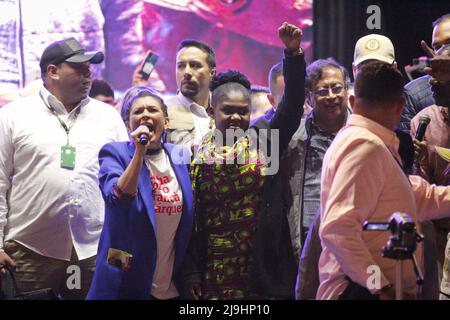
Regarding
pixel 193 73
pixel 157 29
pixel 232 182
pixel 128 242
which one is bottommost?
pixel 128 242

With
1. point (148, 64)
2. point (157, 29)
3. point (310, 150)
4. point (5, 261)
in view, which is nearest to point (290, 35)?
point (310, 150)

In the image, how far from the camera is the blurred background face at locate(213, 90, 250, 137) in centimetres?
351

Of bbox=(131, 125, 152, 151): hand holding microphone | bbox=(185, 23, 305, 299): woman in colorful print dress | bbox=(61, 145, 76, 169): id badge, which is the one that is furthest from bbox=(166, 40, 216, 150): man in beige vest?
bbox=(131, 125, 152, 151): hand holding microphone

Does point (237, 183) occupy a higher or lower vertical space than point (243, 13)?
lower

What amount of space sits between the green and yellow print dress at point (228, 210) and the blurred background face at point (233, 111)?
0.08 m

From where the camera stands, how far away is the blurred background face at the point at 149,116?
348cm

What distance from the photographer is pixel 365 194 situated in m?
2.54

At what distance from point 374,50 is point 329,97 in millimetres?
377

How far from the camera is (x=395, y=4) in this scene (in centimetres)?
580

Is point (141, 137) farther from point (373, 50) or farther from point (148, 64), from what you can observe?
point (148, 64)

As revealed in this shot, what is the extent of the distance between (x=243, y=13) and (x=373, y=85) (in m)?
3.45

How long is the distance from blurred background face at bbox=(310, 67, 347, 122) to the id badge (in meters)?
1.26
